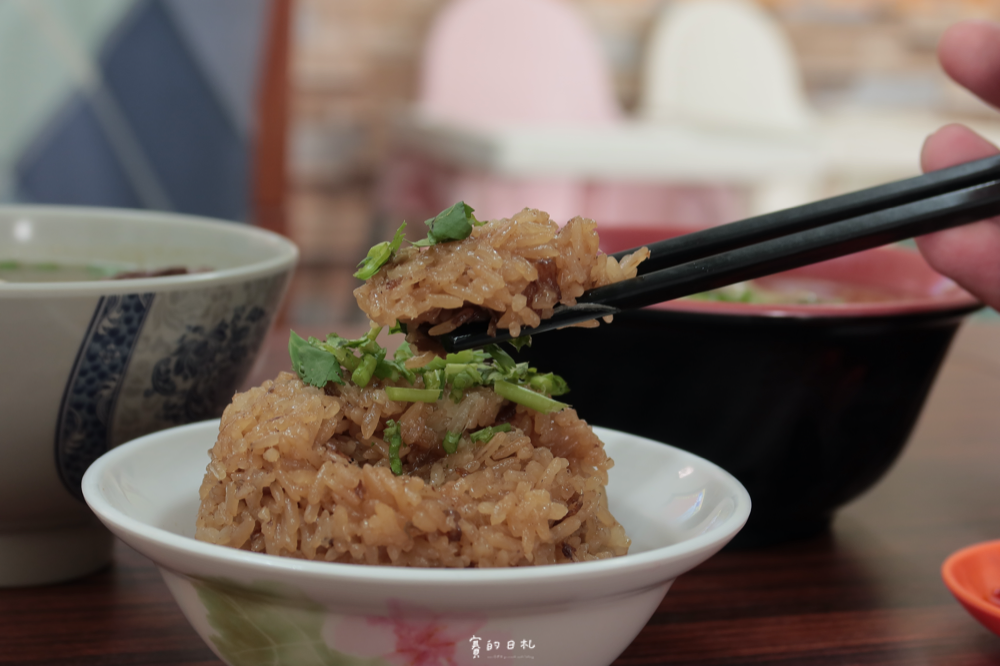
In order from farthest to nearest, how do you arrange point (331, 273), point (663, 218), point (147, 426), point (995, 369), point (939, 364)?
point (331, 273) < point (663, 218) < point (995, 369) < point (939, 364) < point (147, 426)

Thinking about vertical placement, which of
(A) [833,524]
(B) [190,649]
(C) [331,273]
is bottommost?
(C) [331,273]

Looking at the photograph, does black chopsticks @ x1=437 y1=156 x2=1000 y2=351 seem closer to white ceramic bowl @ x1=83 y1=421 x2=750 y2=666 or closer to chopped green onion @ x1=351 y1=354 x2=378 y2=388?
chopped green onion @ x1=351 y1=354 x2=378 y2=388

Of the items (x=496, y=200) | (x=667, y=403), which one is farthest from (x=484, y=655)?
(x=496, y=200)

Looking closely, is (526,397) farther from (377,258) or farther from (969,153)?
(969,153)

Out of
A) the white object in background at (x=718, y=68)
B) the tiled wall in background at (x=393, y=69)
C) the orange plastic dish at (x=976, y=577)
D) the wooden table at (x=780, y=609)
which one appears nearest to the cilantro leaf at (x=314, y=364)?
the wooden table at (x=780, y=609)

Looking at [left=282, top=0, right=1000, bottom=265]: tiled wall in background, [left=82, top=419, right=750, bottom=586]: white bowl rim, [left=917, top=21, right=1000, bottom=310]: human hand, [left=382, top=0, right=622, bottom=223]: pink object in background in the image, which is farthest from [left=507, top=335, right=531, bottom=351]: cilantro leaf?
[left=282, top=0, right=1000, bottom=265]: tiled wall in background

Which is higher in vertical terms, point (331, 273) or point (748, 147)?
point (748, 147)

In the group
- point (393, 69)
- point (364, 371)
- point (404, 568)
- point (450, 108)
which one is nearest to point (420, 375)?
point (364, 371)

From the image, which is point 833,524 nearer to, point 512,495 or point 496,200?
point 512,495
